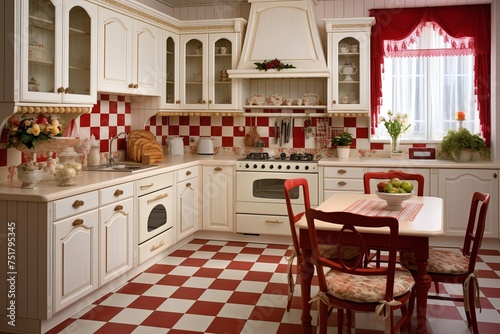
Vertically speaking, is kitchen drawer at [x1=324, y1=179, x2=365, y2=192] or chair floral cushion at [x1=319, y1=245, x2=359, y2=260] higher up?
kitchen drawer at [x1=324, y1=179, x2=365, y2=192]

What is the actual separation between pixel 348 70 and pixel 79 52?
2715 mm

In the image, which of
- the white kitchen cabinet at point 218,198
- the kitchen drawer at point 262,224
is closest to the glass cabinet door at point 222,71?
the white kitchen cabinet at point 218,198

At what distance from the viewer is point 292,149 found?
5797 millimetres

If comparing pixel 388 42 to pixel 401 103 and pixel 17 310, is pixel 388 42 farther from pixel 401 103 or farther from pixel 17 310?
pixel 17 310

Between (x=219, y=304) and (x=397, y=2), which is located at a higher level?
(x=397, y=2)

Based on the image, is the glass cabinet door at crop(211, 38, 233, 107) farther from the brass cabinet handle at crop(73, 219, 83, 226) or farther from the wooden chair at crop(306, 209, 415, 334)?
the wooden chair at crop(306, 209, 415, 334)

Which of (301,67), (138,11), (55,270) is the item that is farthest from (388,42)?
(55,270)

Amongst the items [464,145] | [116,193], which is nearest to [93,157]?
[116,193]

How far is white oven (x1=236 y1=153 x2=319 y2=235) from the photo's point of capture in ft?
17.1

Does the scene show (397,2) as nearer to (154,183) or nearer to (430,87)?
(430,87)

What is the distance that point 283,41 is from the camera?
536 centimetres

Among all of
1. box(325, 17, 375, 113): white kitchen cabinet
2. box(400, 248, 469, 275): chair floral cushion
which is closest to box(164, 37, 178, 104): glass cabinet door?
box(325, 17, 375, 113): white kitchen cabinet

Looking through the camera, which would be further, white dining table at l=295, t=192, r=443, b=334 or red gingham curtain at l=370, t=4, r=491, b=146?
red gingham curtain at l=370, t=4, r=491, b=146

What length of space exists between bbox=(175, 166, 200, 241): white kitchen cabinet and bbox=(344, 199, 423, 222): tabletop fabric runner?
200 centimetres
